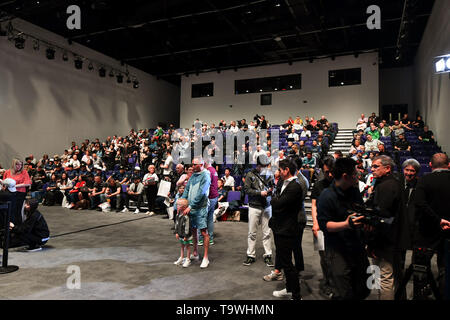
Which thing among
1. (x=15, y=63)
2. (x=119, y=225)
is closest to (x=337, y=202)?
(x=119, y=225)

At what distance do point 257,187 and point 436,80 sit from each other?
9479 millimetres

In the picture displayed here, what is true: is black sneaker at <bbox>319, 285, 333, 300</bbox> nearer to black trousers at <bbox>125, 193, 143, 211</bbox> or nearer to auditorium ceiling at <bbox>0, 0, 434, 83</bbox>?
black trousers at <bbox>125, 193, 143, 211</bbox>

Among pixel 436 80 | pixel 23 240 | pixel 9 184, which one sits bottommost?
pixel 23 240

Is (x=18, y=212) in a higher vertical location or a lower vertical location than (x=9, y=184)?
lower

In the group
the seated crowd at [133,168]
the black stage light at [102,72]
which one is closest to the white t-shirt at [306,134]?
the seated crowd at [133,168]

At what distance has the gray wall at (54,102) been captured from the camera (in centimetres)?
1252

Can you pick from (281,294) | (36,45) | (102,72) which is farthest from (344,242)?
(102,72)

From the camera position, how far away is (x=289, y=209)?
9.69 ft

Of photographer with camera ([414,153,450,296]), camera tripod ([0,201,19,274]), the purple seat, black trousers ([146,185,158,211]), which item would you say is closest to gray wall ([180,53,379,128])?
the purple seat

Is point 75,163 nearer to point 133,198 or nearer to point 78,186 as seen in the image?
point 78,186

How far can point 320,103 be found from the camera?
16.4 meters

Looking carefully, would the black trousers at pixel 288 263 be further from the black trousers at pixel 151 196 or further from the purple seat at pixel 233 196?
the black trousers at pixel 151 196

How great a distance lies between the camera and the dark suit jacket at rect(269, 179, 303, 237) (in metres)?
2.91

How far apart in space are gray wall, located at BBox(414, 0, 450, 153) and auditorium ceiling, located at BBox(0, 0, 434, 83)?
0.80m
